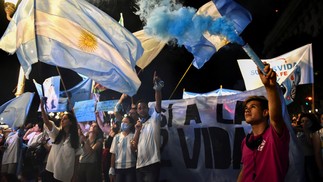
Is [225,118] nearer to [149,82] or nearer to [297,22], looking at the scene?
[149,82]

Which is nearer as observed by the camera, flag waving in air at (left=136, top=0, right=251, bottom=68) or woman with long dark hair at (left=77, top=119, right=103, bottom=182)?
flag waving in air at (left=136, top=0, right=251, bottom=68)

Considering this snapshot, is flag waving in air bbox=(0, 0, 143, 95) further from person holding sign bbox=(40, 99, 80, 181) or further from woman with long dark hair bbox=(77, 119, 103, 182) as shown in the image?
woman with long dark hair bbox=(77, 119, 103, 182)

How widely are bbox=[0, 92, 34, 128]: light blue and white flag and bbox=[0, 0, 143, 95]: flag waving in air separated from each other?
2.12m

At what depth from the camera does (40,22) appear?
18.2ft

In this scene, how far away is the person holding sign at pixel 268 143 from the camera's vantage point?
2.94 metres

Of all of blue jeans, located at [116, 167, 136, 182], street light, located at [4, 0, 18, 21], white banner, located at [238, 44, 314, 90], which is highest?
street light, located at [4, 0, 18, 21]

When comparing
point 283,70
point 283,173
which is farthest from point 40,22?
point 283,70

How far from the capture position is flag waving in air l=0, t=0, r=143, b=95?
5.55 meters

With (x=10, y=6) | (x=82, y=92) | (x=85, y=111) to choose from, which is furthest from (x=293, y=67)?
(x=10, y=6)

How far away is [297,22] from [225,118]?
39889 millimetres

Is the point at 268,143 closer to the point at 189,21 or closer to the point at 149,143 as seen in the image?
the point at 189,21

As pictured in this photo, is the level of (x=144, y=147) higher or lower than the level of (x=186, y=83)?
lower

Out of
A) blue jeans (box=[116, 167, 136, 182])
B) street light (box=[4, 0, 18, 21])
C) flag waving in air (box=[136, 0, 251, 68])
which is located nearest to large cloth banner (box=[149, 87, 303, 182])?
blue jeans (box=[116, 167, 136, 182])

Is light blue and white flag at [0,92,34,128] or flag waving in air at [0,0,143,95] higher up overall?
flag waving in air at [0,0,143,95]
